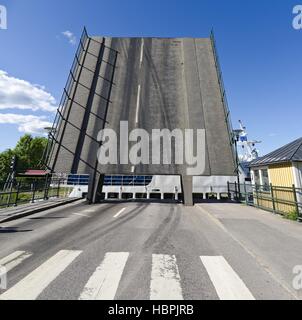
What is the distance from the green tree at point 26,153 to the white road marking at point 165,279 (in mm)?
61094

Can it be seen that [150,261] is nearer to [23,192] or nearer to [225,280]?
[225,280]

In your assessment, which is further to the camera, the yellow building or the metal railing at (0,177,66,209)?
the metal railing at (0,177,66,209)

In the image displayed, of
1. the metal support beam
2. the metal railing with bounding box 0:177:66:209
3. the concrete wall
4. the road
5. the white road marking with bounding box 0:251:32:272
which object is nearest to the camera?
the road

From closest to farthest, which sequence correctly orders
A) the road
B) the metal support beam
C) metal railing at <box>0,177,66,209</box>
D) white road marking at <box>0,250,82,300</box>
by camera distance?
white road marking at <box>0,250,82,300</box> < the road < metal railing at <box>0,177,66,209</box> < the metal support beam

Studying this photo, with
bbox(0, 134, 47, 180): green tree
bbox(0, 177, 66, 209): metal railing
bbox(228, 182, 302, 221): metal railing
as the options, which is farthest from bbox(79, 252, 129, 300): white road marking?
bbox(0, 134, 47, 180): green tree

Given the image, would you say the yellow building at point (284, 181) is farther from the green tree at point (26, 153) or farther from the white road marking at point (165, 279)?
the green tree at point (26, 153)

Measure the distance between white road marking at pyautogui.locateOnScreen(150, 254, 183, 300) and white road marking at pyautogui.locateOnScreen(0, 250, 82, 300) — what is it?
1825 millimetres

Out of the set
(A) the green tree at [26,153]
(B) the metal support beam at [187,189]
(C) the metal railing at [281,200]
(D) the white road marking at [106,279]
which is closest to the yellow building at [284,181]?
(C) the metal railing at [281,200]

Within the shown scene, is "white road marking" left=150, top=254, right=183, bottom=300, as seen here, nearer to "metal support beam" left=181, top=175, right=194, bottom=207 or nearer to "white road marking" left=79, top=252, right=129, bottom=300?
"white road marking" left=79, top=252, right=129, bottom=300

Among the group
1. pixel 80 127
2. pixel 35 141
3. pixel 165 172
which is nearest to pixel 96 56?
pixel 80 127

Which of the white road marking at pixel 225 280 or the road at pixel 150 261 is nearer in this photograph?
the white road marking at pixel 225 280

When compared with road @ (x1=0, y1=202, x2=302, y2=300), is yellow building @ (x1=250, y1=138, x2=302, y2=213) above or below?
above

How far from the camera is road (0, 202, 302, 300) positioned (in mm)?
3281

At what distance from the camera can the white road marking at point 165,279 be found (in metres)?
3.16
